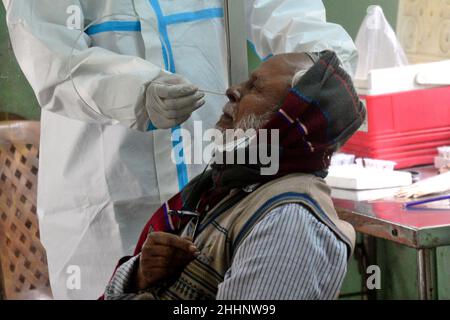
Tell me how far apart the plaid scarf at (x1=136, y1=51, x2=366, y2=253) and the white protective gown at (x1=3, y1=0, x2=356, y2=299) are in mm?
349

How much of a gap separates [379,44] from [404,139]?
1.18 ft

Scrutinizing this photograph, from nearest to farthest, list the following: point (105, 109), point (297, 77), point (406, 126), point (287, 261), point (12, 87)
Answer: point (287, 261) < point (297, 77) < point (105, 109) < point (12, 87) < point (406, 126)

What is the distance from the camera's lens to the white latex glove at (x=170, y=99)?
1.50m

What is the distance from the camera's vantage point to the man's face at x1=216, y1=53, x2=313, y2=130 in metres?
1.45

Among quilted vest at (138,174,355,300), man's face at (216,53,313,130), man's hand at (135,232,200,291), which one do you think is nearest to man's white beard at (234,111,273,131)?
man's face at (216,53,313,130)

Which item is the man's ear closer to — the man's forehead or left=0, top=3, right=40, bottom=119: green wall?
the man's forehead

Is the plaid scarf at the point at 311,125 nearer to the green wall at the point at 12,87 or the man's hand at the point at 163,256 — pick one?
the man's hand at the point at 163,256

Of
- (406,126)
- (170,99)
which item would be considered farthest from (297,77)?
(406,126)

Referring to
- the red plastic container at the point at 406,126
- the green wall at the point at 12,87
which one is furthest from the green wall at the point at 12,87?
the red plastic container at the point at 406,126

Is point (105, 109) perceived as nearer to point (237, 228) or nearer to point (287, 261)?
point (237, 228)

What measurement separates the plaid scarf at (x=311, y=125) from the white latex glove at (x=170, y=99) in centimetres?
13

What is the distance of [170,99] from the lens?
1505mm

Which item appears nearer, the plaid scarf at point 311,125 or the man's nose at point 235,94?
the plaid scarf at point 311,125

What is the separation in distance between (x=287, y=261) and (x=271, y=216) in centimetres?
9
